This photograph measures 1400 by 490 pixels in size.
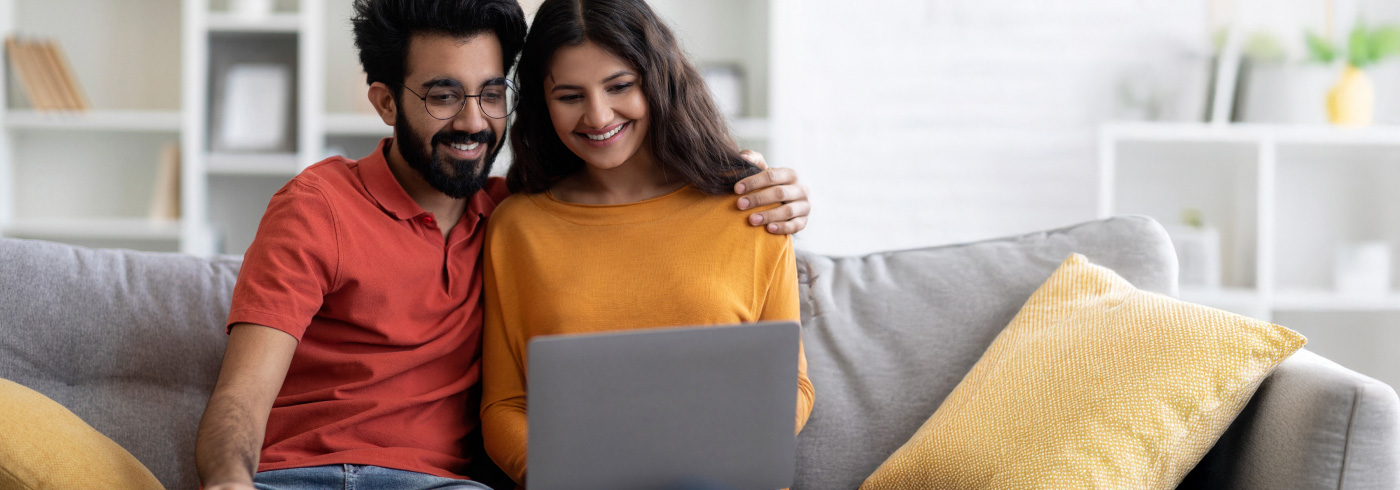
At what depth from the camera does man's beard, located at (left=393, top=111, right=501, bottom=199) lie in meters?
1.34

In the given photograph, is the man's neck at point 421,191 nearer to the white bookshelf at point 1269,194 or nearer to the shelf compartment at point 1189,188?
the white bookshelf at point 1269,194

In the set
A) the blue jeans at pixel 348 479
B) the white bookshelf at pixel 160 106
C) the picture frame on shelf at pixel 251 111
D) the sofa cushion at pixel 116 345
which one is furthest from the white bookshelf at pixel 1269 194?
the picture frame on shelf at pixel 251 111

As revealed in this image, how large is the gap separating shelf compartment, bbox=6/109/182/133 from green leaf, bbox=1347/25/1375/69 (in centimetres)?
340

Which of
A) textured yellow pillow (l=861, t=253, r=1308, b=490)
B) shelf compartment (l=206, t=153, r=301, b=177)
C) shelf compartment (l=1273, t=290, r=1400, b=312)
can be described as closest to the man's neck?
textured yellow pillow (l=861, t=253, r=1308, b=490)

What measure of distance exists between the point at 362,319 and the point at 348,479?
206 mm

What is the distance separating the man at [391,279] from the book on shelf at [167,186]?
6.25 ft

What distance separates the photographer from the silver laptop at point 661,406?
2.98ft

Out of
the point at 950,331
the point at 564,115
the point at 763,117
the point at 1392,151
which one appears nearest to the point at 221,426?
the point at 564,115

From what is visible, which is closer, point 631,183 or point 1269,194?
point 631,183

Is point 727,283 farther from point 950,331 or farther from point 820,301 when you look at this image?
point 950,331

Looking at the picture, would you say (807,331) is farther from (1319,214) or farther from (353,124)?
(1319,214)

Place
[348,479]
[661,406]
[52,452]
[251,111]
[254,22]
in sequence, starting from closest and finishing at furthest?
[661,406] → [52,452] → [348,479] → [254,22] → [251,111]


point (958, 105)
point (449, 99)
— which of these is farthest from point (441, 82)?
point (958, 105)

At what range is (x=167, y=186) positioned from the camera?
9.69 ft
